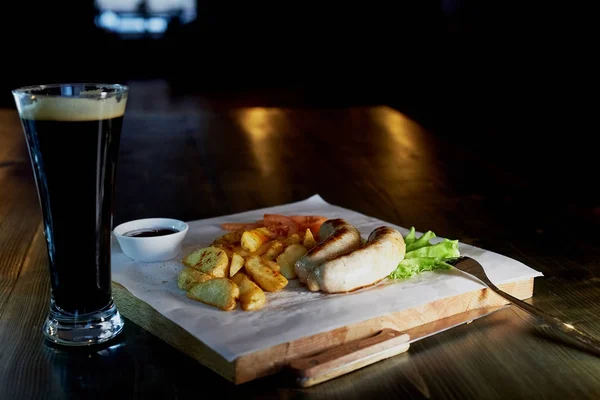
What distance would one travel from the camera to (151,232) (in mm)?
2006

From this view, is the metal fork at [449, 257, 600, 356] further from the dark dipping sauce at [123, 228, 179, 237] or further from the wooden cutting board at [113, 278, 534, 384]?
the dark dipping sauce at [123, 228, 179, 237]

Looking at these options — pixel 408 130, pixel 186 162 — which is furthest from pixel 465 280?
pixel 408 130

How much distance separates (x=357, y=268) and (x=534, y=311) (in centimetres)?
39

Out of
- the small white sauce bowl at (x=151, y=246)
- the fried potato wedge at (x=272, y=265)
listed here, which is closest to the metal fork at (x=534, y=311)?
the fried potato wedge at (x=272, y=265)

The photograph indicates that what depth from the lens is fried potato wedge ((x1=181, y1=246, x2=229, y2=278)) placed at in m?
1.70

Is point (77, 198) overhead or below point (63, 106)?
below

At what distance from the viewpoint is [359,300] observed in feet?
5.37

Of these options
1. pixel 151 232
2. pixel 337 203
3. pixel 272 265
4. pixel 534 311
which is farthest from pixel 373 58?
pixel 534 311

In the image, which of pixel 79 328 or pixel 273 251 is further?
Result: pixel 273 251

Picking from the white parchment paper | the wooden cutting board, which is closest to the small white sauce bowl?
the white parchment paper

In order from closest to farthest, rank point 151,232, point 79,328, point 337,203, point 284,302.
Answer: point 79,328, point 284,302, point 151,232, point 337,203

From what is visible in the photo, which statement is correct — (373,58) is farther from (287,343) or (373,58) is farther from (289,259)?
(287,343)

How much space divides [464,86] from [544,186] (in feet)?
23.0

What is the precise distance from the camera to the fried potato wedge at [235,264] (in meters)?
1.71
